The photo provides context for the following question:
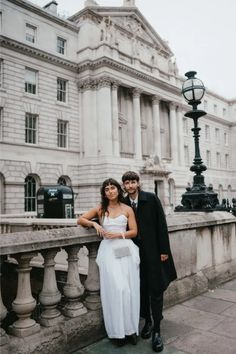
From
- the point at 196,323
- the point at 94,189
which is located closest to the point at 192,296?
the point at 196,323

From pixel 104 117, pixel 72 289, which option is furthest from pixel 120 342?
pixel 104 117

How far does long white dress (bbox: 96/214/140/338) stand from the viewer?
3451mm

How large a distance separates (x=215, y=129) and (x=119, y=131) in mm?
26711

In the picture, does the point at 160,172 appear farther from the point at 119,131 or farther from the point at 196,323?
the point at 196,323

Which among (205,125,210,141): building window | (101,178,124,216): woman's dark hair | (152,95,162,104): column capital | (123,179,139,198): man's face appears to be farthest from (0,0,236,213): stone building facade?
(101,178,124,216): woman's dark hair

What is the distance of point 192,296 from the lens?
541 centimetres

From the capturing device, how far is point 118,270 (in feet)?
11.4

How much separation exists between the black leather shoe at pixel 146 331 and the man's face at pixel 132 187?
5.14 feet

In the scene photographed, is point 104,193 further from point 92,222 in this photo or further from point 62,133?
point 62,133

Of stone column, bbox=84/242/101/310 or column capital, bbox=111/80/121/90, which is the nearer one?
stone column, bbox=84/242/101/310

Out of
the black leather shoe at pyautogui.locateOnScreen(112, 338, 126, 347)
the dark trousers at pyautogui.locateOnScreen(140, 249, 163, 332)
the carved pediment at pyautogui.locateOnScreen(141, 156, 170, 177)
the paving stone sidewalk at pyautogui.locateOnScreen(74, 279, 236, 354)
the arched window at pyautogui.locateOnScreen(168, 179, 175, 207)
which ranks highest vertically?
the carved pediment at pyautogui.locateOnScreen(141, 156, 170, 177)

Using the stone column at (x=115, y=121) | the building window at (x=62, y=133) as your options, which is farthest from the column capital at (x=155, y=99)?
the building window at (x=62, y=133)

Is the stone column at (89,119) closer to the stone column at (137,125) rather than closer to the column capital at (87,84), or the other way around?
the column capital at (87,84)

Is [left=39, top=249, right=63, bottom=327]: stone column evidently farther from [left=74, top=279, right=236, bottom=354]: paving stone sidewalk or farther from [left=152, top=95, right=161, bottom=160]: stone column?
[left=152, top=95, right=161, bottom=160]: stone column
